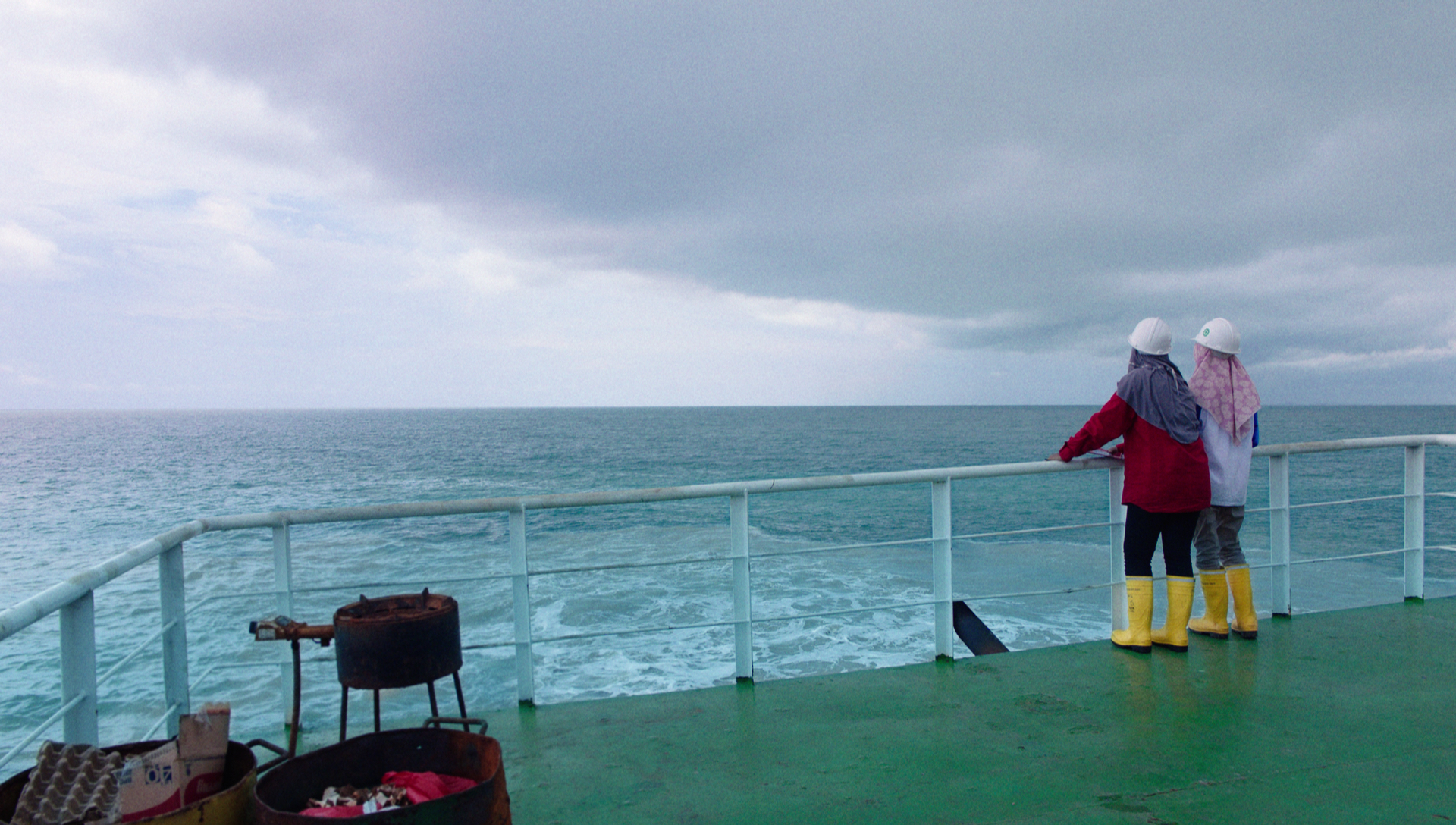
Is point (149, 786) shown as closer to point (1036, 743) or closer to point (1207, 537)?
point (1036, 743)

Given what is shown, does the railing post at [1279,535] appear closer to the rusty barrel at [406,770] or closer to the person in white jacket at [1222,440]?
the person in white jacket at [1222,440]

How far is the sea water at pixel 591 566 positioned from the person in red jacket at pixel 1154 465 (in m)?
0.44

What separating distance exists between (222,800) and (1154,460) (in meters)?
3.68

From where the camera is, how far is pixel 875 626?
413 inches

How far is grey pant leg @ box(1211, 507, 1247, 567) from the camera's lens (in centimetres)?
409

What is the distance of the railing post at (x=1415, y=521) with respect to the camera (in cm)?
463

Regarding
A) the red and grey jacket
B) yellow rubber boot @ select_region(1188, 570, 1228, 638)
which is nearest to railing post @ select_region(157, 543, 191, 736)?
the red and grey jacket

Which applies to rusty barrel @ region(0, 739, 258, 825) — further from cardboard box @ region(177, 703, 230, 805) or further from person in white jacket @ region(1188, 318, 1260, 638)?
person in white jacket @ region(1188, 318, 1260, 638)

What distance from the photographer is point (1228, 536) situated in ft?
13.5

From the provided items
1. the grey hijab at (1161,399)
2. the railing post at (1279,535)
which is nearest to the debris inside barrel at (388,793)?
the grey hijab at (1161,399)

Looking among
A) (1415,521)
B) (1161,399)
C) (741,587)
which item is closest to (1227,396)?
(1161,399)

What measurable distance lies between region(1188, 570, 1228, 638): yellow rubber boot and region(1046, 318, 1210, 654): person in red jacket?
0.26 metres

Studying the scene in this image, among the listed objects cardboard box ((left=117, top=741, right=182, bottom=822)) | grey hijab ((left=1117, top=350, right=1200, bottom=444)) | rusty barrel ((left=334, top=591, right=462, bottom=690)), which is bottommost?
Result: cardboard box ((left=117, top=741, right=182, bottom=822))

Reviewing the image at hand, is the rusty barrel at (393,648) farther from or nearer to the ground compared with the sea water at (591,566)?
farther from the ground
